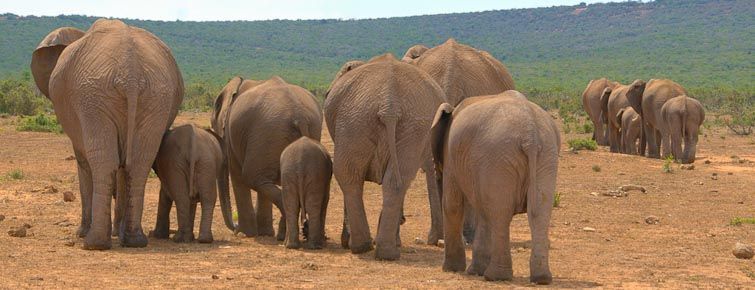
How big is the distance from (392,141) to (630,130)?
65.6 ft

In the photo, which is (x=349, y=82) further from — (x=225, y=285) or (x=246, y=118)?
(x=225, y=285)

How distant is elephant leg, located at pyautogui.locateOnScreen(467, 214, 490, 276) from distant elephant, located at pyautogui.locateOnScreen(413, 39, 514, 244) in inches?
103

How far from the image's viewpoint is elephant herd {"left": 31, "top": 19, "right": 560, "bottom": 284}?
8945 millimetres

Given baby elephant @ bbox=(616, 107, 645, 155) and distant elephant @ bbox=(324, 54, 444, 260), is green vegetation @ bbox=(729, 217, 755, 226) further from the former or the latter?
baby elephant @ bbox=(616, 107, 645, 155)

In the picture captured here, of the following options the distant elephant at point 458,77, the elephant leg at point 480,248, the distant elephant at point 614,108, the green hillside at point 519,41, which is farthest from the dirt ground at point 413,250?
the green hillside at point 519,41

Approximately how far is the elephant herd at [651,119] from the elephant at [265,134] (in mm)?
13763

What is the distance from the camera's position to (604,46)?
377 feet

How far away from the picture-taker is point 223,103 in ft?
44.5

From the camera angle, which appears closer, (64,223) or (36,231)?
(36,231)

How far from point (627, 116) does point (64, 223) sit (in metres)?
19.1

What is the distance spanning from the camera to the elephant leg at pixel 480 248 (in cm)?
922

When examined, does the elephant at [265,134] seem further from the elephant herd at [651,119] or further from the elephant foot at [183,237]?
the elephant herd at [651,119]

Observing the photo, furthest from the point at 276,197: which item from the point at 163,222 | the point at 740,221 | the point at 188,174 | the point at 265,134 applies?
the point at 740,221

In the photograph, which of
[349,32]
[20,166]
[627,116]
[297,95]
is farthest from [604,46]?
[297,95]
